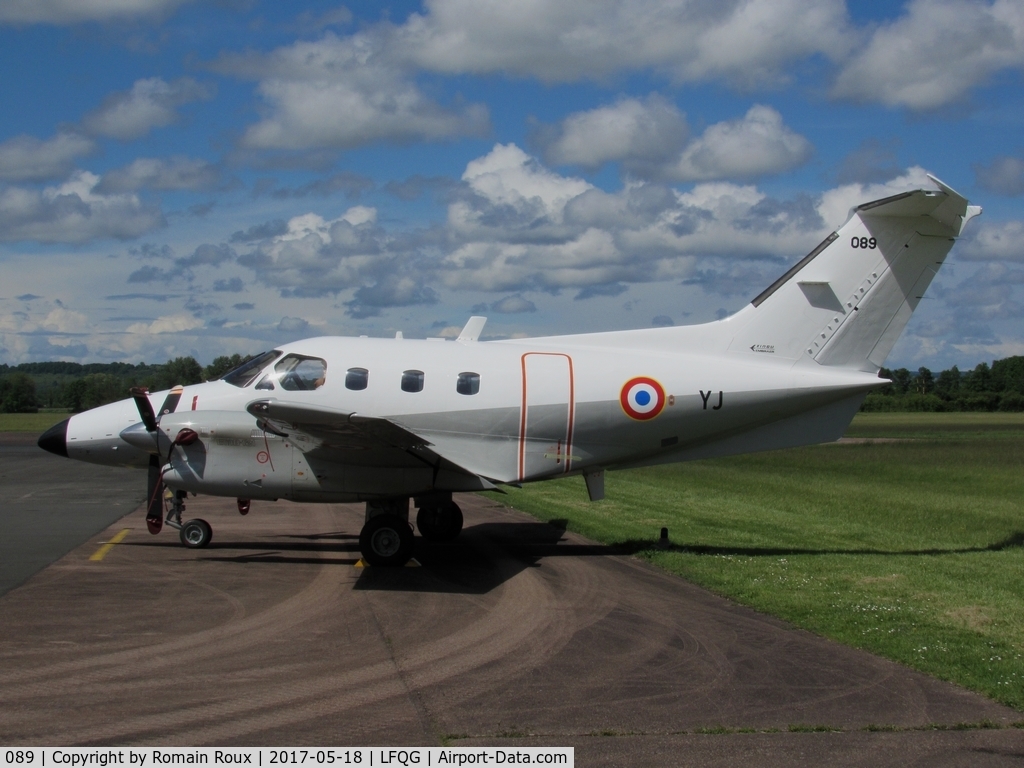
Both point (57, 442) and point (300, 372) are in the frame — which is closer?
point (300, 372)

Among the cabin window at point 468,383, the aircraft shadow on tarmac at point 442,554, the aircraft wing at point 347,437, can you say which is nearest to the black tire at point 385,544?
the aircraft shadow on tarmac at point 442,554

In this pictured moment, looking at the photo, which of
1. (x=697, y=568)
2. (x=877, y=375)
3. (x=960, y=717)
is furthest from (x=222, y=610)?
(x=877, y=375)

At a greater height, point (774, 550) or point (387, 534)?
point (387, 534)

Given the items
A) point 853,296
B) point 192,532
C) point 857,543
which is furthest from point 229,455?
point 857,543

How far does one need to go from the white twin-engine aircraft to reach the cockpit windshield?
0.08ft

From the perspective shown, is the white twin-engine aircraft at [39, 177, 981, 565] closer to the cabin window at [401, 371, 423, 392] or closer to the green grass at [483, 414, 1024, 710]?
the cabin window at [401, 371, 423, 392]

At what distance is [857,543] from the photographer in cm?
1586

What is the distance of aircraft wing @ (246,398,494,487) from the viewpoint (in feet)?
37.9

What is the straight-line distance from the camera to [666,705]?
7.27 m

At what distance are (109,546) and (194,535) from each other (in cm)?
131

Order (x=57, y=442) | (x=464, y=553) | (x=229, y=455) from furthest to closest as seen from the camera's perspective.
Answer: (x=464, y=553), (x=57, y=442), (x=229, y=455)

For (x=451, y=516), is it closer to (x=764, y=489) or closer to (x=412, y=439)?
(x=412, y=439)

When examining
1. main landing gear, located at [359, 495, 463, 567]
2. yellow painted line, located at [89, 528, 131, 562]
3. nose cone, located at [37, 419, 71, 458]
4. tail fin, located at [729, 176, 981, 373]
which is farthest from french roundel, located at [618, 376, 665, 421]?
nose cone, located at [37, 419, 71, 458]

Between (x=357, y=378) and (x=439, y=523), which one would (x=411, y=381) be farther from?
(x=439, y=523)
